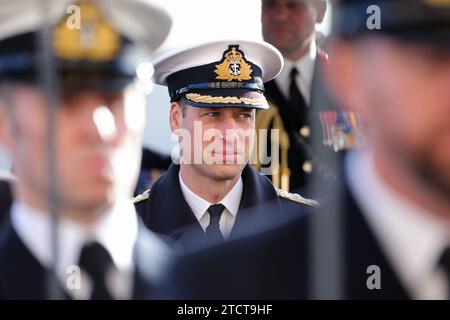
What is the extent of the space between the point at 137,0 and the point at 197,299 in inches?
38.0

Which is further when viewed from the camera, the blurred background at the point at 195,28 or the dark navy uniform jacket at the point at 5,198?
the dark navy uniform jacket at the point at 5,198

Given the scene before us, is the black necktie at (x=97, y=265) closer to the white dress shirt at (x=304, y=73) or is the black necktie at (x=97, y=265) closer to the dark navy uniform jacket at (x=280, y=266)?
the dark navy uniform jacket at (x=280, y=266)

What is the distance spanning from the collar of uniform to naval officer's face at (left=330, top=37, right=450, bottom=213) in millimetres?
443

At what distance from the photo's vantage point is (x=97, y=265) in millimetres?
2664

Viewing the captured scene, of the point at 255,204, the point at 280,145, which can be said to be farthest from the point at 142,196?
the point at 280,145

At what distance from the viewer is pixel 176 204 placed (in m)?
2.69

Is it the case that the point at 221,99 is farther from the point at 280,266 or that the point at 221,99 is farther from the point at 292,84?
the point at 280,266

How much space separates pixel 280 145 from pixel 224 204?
264 mm

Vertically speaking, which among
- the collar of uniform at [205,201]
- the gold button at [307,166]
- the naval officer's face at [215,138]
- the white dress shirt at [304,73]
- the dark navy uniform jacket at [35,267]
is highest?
the white dress shirt at [304,73]

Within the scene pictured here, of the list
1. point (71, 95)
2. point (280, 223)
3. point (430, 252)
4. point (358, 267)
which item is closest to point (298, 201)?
point (280, 223)

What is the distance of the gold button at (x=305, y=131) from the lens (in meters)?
2.60

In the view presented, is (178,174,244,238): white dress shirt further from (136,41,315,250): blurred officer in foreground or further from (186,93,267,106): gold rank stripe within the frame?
(186,93,267,106): gold rank stripe

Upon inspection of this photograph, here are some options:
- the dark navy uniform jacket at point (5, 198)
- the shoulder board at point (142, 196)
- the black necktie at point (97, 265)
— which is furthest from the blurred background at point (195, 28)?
the dark navy uniform jacket at point (5, 198)

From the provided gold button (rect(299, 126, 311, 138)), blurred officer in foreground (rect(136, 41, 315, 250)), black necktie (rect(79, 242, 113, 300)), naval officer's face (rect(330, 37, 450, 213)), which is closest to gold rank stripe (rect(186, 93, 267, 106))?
blurred officer in foreground (rect(136, 41, 315, 250))
